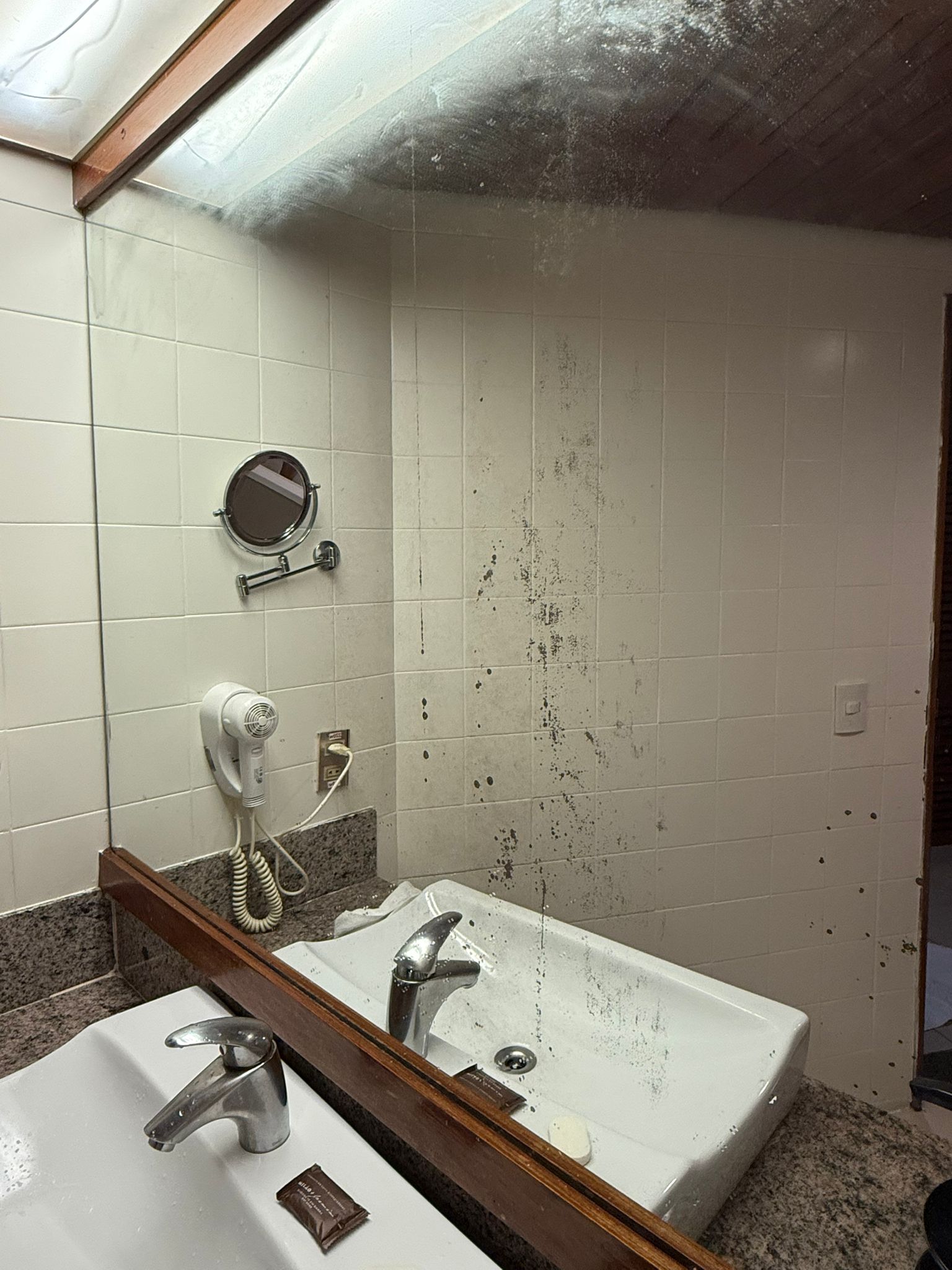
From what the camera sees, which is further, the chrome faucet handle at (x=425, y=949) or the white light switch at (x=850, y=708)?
the chrome faucet handle at (x=425, y=949)

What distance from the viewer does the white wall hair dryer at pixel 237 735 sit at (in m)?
1.12

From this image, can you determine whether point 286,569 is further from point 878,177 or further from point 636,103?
point 878,177

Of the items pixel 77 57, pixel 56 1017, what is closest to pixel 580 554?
pixel 77 57

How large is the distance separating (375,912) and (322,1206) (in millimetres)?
286

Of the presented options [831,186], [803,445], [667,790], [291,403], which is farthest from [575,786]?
[291,403]

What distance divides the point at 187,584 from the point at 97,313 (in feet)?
1.46

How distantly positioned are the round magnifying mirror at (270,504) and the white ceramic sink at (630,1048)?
20.6 inches

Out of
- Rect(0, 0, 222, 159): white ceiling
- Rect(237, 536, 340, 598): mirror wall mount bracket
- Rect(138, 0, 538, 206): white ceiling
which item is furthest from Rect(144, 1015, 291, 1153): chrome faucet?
Rect(0, 0, 222, 159): white ceiling

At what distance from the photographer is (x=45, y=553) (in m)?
1.19

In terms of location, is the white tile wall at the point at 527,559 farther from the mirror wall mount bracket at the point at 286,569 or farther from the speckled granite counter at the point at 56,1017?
the speckled granite counter at the point at 56,1017

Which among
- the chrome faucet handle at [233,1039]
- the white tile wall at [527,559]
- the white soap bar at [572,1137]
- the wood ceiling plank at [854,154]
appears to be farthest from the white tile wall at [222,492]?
the wood ceiling plank at [854,154]

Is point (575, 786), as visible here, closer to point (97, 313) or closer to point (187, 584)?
point (187, 584)

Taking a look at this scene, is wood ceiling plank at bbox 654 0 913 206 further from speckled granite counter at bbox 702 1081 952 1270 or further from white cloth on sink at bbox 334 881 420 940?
white cloth on sink at bbox 334 881 420 940

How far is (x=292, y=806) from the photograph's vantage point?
1.11 meters
